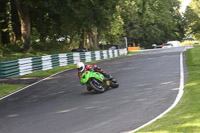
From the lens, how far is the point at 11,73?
1983cm

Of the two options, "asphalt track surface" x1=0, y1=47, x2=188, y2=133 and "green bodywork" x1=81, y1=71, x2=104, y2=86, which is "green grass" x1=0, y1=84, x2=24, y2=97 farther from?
"green bodywork" x1=81, y1=71, x2=104, y2=86

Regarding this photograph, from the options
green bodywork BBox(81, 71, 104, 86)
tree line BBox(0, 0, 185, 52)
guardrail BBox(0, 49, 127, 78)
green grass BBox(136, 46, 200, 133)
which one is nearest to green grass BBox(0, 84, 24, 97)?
guardrail BBox(0, 49, 127, 78)

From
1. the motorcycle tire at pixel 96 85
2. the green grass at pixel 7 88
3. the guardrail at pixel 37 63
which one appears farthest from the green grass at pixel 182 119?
the guardrail at pixel 37 63

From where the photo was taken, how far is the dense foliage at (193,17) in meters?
95.3

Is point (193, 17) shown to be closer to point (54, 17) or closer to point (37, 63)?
point (54, 17)

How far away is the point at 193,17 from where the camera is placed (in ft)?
316

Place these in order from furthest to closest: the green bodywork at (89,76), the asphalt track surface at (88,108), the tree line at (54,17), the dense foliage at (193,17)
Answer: the dense foliage at (193,17)
the tree line at (54,17)
the green bodywork at (89,76)
the asphalt track surface at (88,108)

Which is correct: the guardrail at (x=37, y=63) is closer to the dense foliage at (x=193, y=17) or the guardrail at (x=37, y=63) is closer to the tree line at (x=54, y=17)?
the tree line at (x=54, y=17)

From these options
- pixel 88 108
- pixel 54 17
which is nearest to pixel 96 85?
pixel 88 108

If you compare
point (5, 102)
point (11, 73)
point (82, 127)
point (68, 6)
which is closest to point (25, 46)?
point (68, 6)

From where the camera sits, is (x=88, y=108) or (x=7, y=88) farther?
(x=7, y=88)

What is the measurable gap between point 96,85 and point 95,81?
0.55ft

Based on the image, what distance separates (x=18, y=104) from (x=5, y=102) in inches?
40.9

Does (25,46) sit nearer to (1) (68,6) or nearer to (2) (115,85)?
(1) (68,6)
